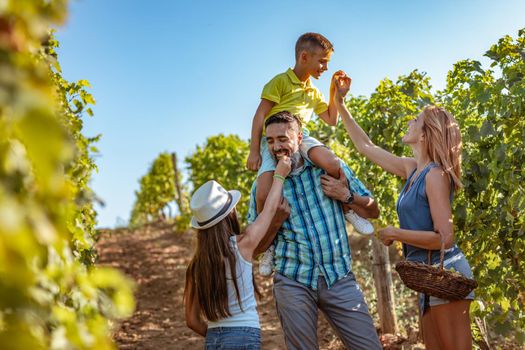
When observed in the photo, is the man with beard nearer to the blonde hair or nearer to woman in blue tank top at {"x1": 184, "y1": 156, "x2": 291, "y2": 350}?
woman in blue tank top at {"x1": 184, "y1": 156, "x2": 291, "y2": 350}

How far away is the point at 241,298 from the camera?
9.49 ft

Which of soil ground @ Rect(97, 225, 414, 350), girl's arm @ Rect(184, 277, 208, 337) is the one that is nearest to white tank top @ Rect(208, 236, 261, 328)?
girl's arm @ Rect(184, 277, 208, 337)

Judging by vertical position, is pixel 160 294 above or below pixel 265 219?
above

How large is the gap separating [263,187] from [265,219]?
41 cm

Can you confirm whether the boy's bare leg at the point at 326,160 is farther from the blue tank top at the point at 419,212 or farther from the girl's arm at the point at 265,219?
the blue tank top at the point at 419,212

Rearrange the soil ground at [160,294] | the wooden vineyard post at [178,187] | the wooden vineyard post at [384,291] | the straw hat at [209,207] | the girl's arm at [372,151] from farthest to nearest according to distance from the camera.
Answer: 1. the wooden vineyard post at [178,187]
2. the soil ground at [160,294]
3. the wooden vineyard post at [384,291]
4. the girl's arm at [372,151]
5. the straw hat at [209,207]

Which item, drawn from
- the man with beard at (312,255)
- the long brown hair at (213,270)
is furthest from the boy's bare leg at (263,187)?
the long brown hair at (213,270)

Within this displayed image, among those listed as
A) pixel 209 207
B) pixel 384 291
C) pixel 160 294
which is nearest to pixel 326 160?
pixel 209 207

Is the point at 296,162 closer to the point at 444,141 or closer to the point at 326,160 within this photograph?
the point at 326,160

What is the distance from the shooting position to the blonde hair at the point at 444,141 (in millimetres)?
3176

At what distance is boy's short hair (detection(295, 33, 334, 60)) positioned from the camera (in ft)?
12.6

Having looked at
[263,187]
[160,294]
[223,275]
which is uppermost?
[160,294]

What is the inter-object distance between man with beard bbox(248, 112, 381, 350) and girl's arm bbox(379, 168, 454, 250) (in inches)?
12.9

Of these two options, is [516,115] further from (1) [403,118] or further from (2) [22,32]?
(2) [22,32]
